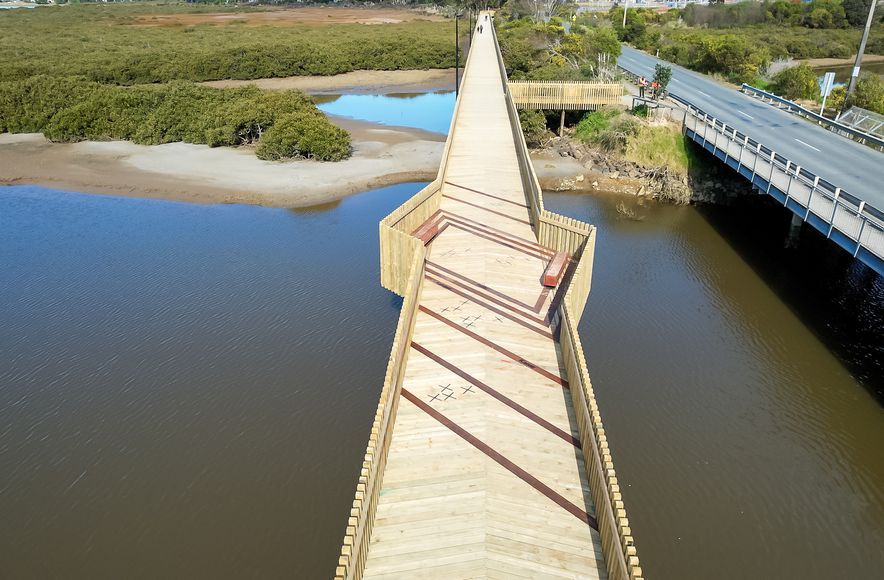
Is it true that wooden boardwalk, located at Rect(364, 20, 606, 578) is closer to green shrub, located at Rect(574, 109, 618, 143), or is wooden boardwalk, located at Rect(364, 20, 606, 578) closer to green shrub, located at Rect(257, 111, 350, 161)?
green shrub, located at Rect(257, 111, 350, 161)

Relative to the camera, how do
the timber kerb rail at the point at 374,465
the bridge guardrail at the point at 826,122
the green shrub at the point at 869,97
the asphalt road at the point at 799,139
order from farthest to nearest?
the green shrub at the point at 869,97 < the bridge guardrail at the point at 826,122 < the asphalt road at the point at 799,139 < the timber kerb rail at the point at 374,465

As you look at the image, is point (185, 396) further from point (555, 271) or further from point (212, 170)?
point (212, 170)

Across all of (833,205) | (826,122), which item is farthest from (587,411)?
(826,122)

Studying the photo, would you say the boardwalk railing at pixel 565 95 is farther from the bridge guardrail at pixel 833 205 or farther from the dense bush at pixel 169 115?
the bridge guardrail at pixel 833 205

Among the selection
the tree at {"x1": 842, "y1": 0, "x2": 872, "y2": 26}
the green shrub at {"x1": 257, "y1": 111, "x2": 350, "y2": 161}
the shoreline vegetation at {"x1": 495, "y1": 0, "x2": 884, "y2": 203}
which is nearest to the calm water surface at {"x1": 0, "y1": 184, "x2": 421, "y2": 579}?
the green shrub at {"x1": 257, "y1": 111, "x2": 350, "y2": 161}

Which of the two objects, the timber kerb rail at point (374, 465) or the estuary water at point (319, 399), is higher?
the timber kerb rail at point (374, 465)

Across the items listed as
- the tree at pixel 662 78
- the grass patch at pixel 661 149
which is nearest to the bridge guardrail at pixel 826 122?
the grass patch at pixel 661 149
